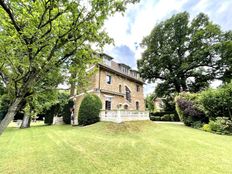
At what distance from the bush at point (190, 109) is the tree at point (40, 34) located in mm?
14421

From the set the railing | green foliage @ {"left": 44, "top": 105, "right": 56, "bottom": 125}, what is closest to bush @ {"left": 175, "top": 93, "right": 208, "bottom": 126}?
the railing

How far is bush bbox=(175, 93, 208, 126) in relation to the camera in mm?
14656

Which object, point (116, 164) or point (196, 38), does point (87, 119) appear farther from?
point (196, 38)

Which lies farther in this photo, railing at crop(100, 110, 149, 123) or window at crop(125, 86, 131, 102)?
window at crop(125, 86, 131, 102)

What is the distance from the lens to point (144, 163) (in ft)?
17.3

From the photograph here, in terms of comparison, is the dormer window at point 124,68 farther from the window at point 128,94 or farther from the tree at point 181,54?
the tree at point 181,54

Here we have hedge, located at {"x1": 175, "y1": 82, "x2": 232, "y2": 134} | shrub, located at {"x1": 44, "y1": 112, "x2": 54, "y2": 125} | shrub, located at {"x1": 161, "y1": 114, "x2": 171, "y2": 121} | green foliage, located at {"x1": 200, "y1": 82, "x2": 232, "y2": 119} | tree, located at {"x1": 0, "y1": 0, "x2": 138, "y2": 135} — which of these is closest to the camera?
tree, located at {"x1": 0, "y1": 0, "x2": 138, "y2": 135}

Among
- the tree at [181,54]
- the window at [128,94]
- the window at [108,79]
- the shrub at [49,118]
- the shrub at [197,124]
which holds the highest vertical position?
the tree at [181,54]

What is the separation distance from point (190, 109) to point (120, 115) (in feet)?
26.5

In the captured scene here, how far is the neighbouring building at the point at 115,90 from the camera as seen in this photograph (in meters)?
14.7

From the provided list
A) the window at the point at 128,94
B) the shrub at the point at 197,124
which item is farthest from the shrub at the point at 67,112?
the shrub at the point at 197,124

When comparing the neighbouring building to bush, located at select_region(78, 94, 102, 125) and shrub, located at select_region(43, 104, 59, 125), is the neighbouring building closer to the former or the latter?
bush, located at select_region(78, 94, 102, 125)

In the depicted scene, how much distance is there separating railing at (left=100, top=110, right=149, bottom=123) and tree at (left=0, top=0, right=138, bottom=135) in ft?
29.5

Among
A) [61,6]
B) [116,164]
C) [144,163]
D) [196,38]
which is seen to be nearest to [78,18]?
[61,6]
